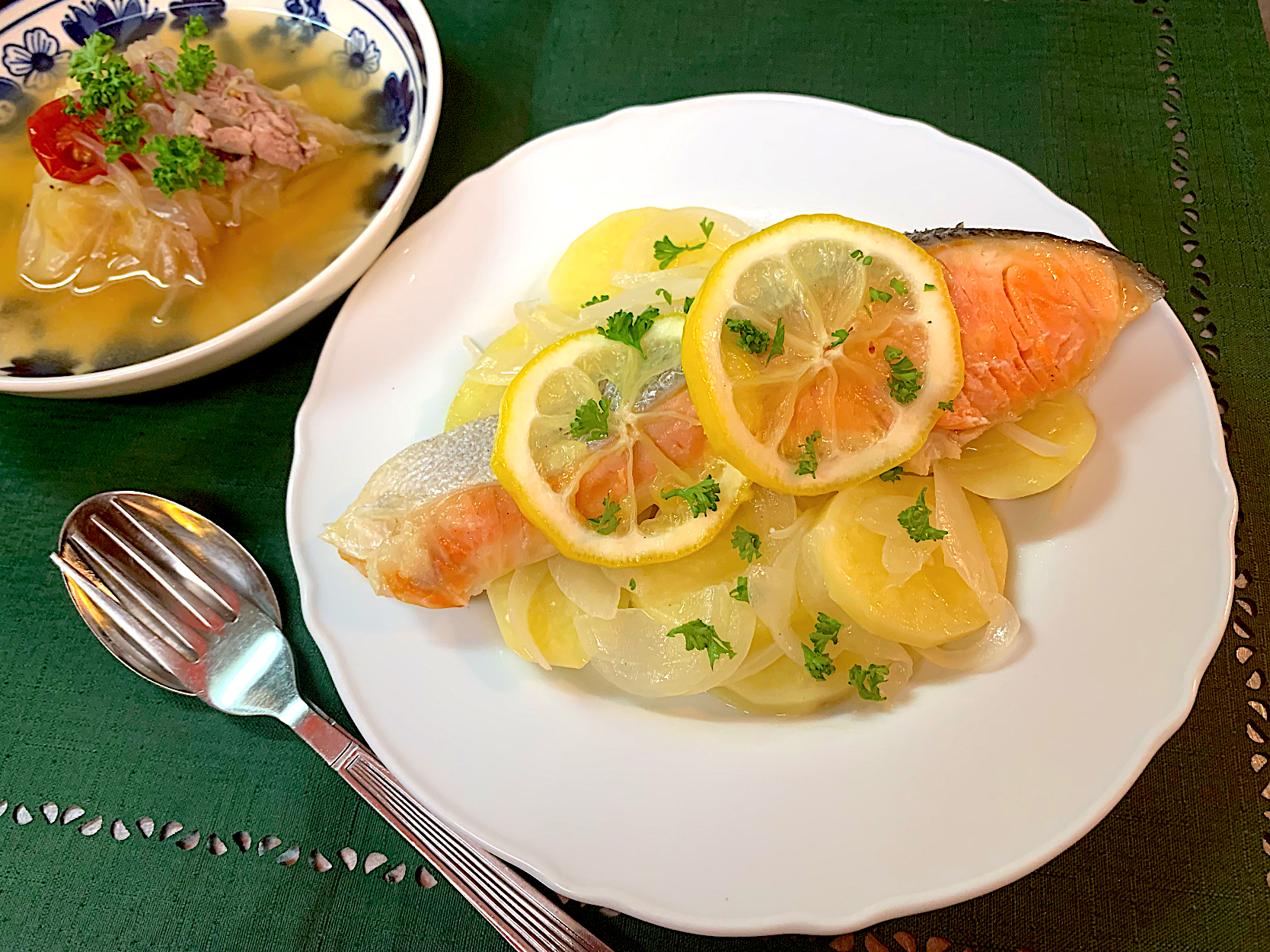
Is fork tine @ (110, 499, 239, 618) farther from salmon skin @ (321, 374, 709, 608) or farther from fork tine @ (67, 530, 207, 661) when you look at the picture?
salmon skin @ (321, 374, 709, 608)

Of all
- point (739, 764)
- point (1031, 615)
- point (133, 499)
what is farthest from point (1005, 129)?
point (133, 499)

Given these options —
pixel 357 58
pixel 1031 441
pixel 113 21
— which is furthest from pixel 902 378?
pixel 113 21

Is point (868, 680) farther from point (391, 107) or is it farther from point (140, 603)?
point (391, 107)

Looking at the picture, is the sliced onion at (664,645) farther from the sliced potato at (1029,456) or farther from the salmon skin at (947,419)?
the sliced potato at (1029,456)

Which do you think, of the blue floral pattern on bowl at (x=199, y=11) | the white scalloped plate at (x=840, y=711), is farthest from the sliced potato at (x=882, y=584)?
the blue floral pattern on bowl at (x=199, y=11)

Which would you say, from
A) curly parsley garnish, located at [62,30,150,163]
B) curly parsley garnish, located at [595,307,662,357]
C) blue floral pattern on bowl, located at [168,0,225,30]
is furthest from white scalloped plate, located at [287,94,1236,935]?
blue floral pattern on bowl, located at [168,0,225,30]

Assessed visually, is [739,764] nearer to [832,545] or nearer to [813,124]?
[832,545]
